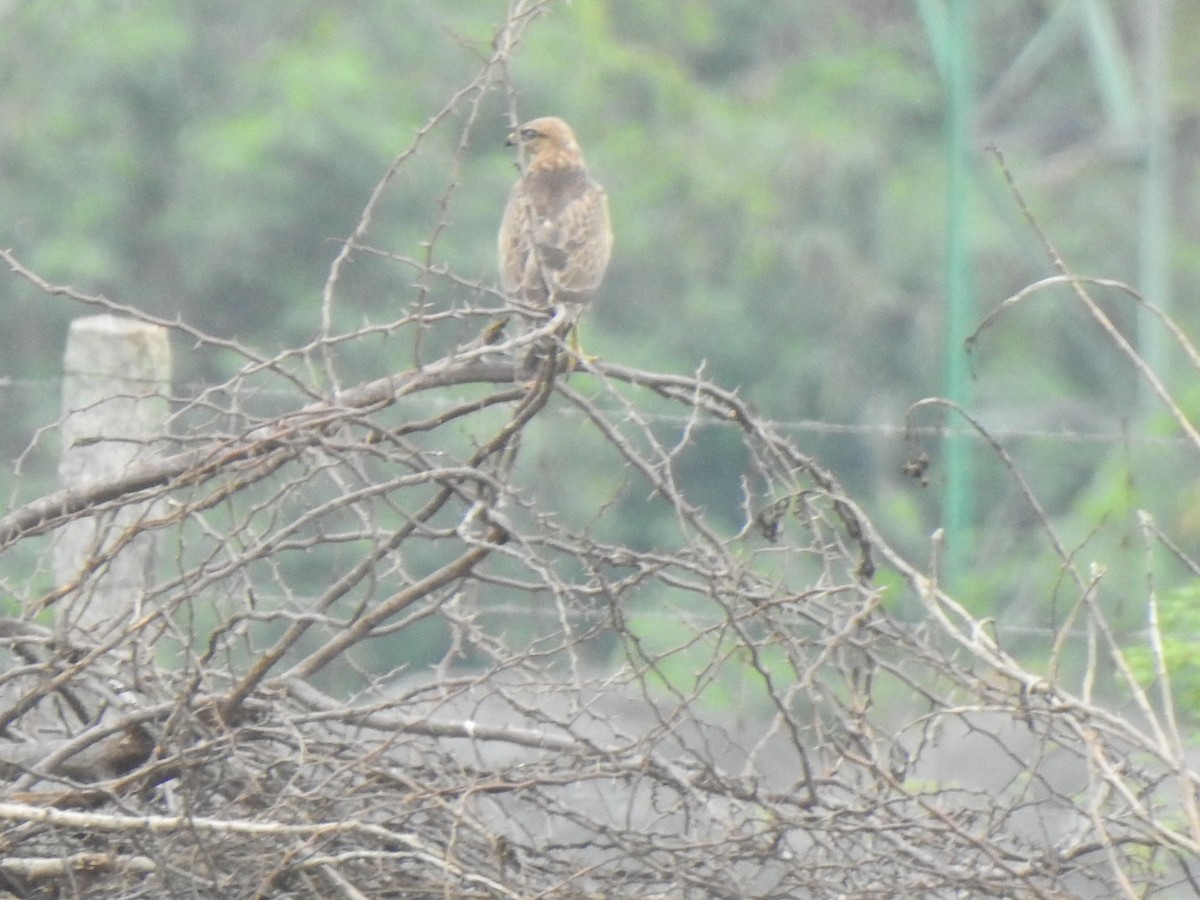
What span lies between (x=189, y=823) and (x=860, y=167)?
1462 centimetres

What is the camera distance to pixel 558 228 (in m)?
5.13

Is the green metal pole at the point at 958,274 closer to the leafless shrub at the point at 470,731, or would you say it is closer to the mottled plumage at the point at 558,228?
the mottled plumage at the point at 558,228

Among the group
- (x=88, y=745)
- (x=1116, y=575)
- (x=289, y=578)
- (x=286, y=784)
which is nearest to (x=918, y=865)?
(x=286, y=784)

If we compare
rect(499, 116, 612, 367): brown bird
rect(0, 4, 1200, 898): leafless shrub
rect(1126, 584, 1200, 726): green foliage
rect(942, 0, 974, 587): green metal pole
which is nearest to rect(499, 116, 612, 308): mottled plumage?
rect(499, 116, 612, 367): brown bird

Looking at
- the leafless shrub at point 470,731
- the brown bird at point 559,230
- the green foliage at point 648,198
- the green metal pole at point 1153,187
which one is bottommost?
the leafless shrub at point 470,731

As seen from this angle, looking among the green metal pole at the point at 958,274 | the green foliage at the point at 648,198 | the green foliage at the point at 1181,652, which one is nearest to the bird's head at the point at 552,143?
the green metal pole at the point at 958,274

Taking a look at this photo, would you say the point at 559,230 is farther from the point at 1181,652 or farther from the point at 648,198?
the point at 648,198

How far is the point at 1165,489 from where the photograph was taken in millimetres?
11406

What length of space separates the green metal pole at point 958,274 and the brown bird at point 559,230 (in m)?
2.08

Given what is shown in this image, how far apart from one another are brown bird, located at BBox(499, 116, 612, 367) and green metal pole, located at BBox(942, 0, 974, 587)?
6.82 feet

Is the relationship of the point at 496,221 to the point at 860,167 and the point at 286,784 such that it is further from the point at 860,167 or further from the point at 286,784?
the point at 286,784

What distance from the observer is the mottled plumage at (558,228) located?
4684 mm

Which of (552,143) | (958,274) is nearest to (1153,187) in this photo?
(958,274)

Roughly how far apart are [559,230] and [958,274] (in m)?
4.10
